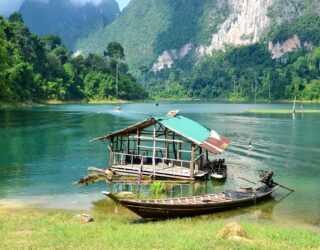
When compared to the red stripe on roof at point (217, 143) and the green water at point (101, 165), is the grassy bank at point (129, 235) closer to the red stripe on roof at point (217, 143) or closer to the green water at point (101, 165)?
the green water at point (101, 165)

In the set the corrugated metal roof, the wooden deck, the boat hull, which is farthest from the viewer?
the wooden deck

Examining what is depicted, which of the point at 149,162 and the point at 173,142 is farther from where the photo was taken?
the point at 149,162

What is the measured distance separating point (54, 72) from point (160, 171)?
446 feet

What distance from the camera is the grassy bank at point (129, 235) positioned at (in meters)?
16.5

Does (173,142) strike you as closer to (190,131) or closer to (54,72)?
(190,131)

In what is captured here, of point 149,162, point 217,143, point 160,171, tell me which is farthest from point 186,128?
point 149,162

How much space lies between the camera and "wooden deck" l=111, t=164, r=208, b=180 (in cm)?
3241

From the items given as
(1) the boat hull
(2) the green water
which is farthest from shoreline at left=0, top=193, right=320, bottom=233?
(1) the boat hull

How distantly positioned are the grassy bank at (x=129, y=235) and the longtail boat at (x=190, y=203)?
0.51 meters

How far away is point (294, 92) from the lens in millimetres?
187000

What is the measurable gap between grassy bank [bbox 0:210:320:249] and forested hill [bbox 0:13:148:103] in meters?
89.9

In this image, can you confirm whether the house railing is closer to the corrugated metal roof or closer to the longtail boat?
the corrugated metal roof

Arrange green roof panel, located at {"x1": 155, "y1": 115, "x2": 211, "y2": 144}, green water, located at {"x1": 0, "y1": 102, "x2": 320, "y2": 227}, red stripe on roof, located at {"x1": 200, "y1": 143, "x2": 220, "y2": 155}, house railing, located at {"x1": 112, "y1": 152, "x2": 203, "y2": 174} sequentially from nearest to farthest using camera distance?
green water, located at {"x1": 0, "y1": 102, "x2": 320, "y2": 227}, red stripe on roof, located at {"x1": 200, "y1": 143, "x2": 220, "y2": 155}, green roof panel, located at {"x1": 155, "y1": 115, "x2": 211, "y2": 144}, house railing, located at {"x1": 112, "y1": 152, "x2": 203, "y2": 174}

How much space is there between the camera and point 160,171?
32844mm
